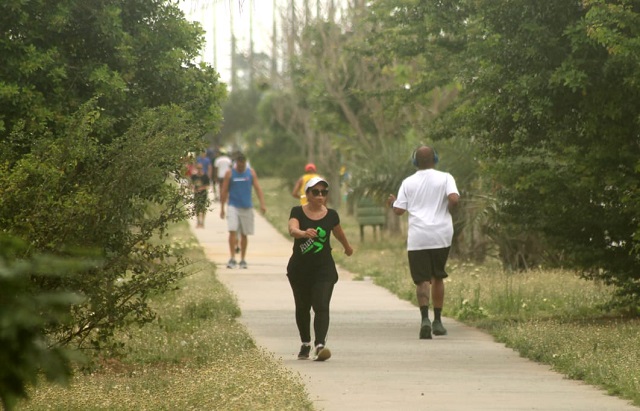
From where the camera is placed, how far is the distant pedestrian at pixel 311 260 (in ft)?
35.2

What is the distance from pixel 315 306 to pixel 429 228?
6.45 ft

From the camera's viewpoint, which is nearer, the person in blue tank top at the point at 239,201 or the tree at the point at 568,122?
the tree at the point at 568,122

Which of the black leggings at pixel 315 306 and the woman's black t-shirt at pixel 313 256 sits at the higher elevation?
the woman's black t-shirt at pixel 313 256

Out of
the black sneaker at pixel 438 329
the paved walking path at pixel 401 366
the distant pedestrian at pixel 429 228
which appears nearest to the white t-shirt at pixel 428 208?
the distant pedestrian at pixel 429 228

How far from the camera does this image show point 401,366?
1002cm

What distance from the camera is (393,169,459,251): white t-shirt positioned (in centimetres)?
1230

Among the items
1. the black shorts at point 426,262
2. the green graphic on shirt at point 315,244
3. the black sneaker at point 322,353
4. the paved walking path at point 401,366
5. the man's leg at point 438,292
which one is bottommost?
the paved walking path at point 401,366

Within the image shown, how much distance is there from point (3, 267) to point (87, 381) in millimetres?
5966

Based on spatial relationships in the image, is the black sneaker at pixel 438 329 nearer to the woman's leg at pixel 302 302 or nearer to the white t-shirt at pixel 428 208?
the white t-shirt at pixel 428 208

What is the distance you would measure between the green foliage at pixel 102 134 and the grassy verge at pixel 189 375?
0.32 meters

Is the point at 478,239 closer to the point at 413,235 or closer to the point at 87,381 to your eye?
the point at 413,235

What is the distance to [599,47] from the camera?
1126 cm

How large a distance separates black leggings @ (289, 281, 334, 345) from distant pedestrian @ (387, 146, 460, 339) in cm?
166

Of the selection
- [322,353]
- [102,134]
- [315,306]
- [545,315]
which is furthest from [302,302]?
[545,315]
